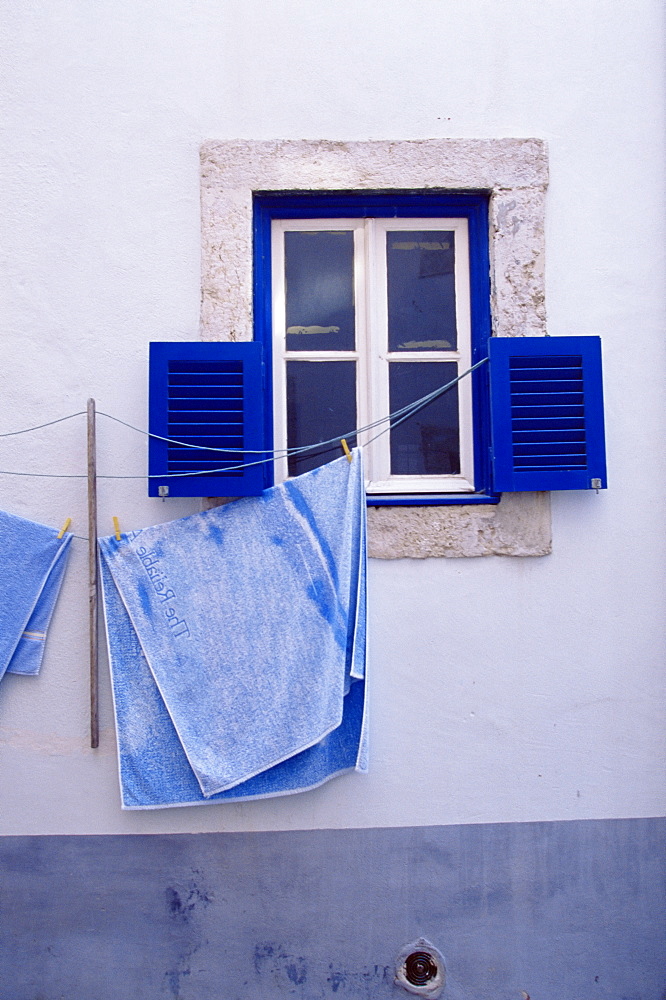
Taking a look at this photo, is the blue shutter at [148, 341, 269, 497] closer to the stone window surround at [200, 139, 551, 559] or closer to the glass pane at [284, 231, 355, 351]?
the stone window surround at [200, 139, 551, 559]

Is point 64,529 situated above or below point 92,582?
above

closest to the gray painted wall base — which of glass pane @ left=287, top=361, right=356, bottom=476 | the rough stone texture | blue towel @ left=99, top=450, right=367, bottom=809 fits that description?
blue towel @ left=99, top=450, right=367, bottom=809

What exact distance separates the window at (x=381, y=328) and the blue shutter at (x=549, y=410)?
0.16m

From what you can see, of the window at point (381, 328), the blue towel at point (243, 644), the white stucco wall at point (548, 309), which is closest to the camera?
the blue towel at point (243, 644)

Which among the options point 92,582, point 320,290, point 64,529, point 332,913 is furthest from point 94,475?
point 332,913

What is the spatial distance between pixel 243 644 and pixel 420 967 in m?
1.39

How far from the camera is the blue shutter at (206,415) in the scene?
103 inches

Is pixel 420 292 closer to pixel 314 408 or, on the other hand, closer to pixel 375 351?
pixel 375 351

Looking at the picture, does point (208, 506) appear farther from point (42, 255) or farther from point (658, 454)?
point (658, 454)

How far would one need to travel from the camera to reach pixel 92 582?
104 inches

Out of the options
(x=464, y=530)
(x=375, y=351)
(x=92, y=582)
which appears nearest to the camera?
(x=92, y=582)

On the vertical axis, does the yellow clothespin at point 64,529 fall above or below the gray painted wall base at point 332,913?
above

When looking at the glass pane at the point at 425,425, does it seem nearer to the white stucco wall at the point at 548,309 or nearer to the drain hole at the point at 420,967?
the white stucco wall at the point at 548,309

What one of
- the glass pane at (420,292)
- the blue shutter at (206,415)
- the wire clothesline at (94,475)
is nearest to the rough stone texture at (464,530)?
the wire clothesline at (94,475)
